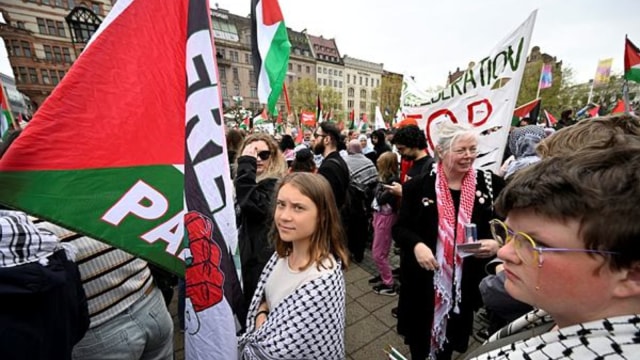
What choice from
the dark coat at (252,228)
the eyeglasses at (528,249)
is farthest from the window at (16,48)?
the eyeglasses at (528,249)

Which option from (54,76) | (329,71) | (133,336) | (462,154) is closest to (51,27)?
(54,76)

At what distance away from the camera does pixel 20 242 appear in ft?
3.21

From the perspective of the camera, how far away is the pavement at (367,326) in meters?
2.65

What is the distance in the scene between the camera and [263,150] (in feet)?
8.49

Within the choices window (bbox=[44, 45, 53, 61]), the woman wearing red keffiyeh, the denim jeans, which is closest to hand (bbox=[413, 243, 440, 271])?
the woman wearing red keffiyeh

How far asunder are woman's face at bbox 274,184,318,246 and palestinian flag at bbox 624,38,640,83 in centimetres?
595

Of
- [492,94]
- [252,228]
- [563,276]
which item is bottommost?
[252,228]

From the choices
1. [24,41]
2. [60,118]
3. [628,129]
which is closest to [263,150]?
[60,118]

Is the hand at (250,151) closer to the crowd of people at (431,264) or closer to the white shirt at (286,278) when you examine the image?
the crowd of people at (431,264)

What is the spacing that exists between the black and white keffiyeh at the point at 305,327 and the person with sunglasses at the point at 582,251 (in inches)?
32.1

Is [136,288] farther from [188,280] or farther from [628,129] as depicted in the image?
[628,129]

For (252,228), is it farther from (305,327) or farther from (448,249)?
(448,249)

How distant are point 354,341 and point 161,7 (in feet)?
9.74

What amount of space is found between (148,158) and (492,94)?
2.93 meters
